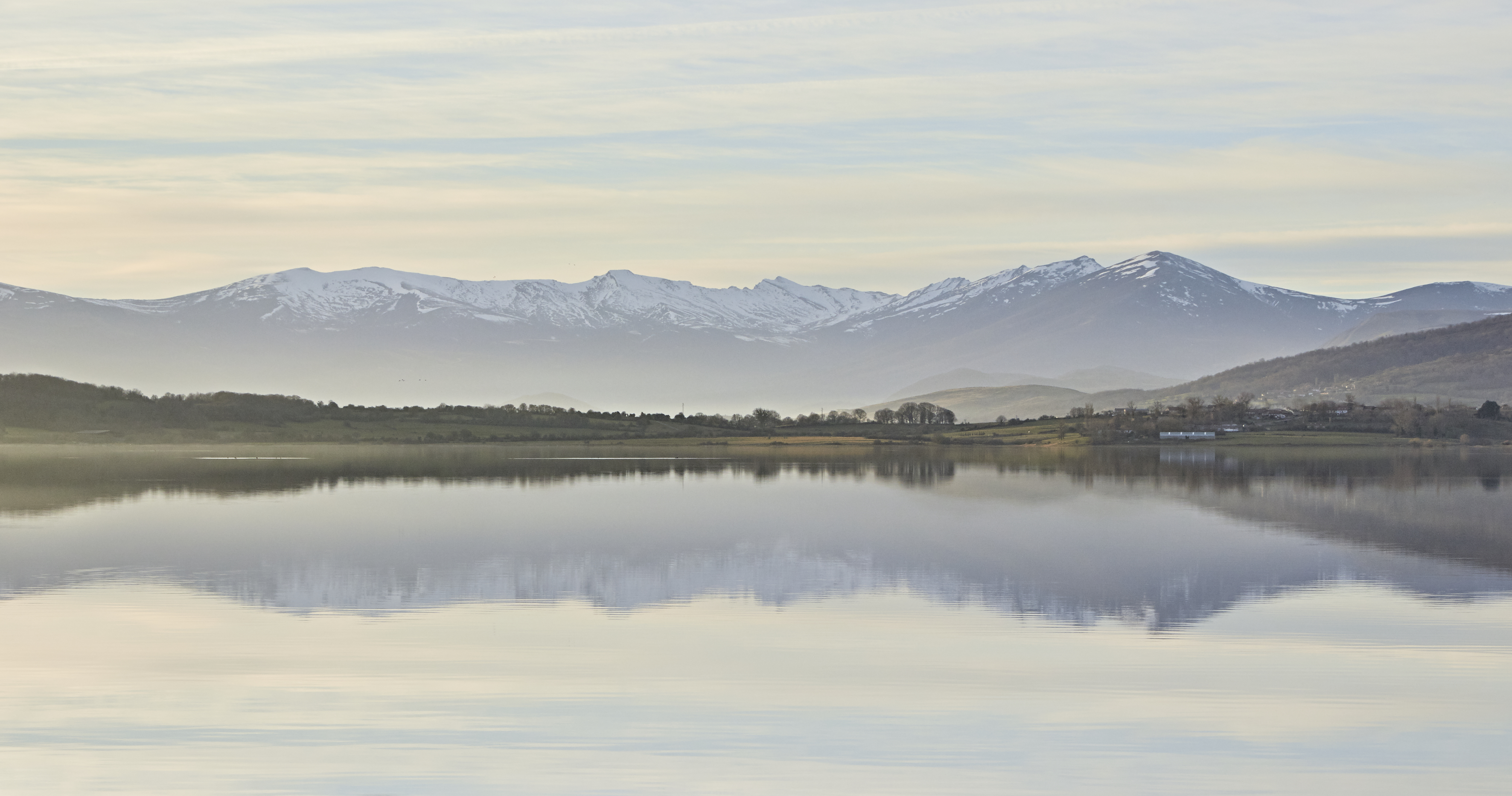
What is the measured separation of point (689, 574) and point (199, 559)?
15.9 meters

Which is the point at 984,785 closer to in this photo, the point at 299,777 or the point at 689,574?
the point at 299,777

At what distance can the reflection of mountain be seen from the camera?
124 ft

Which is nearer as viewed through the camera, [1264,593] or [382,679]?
[382,679]

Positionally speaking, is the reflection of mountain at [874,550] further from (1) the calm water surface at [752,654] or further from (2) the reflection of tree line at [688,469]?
(2) the reflection of tree line at [688,469]

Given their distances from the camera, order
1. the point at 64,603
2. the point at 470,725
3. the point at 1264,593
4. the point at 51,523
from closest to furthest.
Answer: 1. the point at 470,725
2. the point at 64,603
3. the point at 1264,593
4. the point at 51,523

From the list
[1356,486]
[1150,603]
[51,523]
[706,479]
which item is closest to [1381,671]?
[1150,603]

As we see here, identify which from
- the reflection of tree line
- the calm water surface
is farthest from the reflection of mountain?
the reflection of tree line

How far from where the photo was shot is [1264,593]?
123 ft

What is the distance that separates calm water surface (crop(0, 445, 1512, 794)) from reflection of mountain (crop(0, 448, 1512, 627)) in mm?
290

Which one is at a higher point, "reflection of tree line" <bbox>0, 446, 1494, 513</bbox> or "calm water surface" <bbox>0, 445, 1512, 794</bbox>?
"reflection of tree line" <bbox>0, 446, 1494, 513</bbox>

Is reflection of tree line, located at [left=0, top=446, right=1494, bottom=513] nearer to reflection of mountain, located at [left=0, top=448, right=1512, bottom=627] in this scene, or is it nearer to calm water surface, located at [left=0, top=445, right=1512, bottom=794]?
reflection of mountain, located at [left=0, top=448, right=1512, bottom=627]

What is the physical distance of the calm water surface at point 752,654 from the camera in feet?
65.0

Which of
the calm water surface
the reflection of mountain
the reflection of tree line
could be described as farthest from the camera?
the reflection of tree line

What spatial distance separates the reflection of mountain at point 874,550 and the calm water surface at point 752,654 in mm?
290
